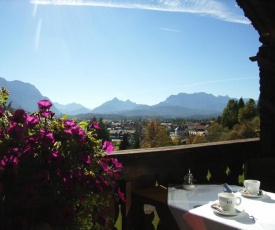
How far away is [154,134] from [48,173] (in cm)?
3614

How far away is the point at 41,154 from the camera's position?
3.88ft

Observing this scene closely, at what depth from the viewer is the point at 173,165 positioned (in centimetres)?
246

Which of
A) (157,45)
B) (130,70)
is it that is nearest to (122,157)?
(157,45)

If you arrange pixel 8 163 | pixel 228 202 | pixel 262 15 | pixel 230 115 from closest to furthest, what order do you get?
pixel 8 163 → pixel 228 202 → pixel 262 15 → pixel 230 115

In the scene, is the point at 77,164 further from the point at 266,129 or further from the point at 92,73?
the point at 92,73

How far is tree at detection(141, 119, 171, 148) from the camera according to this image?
35438 millimetres

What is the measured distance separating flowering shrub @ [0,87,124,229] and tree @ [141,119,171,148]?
111 ft

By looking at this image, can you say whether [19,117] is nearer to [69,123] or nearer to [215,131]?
[69,123]

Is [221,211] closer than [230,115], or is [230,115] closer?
[221,211]

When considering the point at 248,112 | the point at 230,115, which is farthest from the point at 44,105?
the point at 230,115

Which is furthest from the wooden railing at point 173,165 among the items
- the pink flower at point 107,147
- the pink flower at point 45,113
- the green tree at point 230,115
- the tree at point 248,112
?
the green tree at point 230,115

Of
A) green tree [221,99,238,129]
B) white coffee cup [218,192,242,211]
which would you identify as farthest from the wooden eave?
green tree [221,99,238,129]

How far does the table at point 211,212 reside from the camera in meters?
1.46

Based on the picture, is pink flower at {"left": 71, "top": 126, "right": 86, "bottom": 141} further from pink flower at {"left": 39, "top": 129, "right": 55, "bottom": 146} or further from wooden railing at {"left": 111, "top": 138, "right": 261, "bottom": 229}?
wooden railing at {"left": 111, "top": 138, "right": 261, "bottom": 229}
